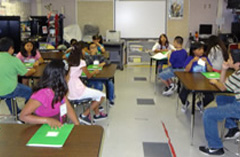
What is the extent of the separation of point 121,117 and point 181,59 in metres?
1.67

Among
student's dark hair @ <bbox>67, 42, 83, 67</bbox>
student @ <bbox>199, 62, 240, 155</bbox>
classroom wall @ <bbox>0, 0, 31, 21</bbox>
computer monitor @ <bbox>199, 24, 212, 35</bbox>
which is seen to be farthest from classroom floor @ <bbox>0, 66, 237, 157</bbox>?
computer monitor @ <bbox>199, 24, 212, 35</bbox>

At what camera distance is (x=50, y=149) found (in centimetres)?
147

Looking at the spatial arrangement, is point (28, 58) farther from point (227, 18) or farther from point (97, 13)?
point (227, 18)

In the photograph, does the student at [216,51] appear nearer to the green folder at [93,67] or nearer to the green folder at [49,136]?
the green folder at [93,67]

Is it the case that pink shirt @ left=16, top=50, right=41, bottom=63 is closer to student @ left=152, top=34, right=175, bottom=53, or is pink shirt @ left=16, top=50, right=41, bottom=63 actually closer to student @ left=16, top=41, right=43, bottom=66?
student @ left=16, top=41, right=43, bottom=66

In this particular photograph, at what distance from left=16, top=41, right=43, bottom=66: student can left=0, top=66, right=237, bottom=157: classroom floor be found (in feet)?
2.93

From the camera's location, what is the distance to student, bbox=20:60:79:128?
189 cm

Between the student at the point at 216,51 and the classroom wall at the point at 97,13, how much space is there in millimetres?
4961

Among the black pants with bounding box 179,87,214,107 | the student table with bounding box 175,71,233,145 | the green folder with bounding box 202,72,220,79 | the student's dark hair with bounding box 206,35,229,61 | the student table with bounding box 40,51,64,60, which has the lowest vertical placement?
the black pants with bounding box 179,87,214,107

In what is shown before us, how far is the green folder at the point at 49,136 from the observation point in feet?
4.98

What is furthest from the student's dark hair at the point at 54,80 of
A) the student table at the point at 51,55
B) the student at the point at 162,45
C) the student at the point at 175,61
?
the student at the point at 162,45

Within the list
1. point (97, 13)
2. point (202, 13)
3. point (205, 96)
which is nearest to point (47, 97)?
point (205, 96)

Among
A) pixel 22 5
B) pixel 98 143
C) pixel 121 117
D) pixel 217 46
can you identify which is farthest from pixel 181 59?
pixel 22 5

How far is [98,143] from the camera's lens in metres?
1.54
